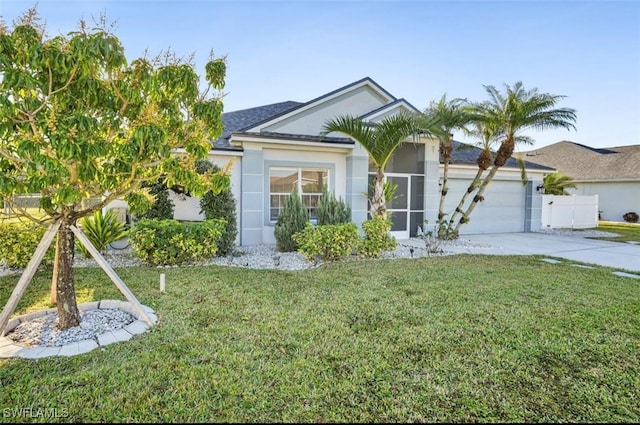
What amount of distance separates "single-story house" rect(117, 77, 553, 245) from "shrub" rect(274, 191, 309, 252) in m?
1.14

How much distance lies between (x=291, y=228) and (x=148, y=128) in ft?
23.5

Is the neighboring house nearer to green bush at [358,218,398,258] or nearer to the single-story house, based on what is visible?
the single-story house

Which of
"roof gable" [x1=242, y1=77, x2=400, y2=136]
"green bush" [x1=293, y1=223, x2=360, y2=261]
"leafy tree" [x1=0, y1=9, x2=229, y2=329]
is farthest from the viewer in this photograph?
"roof gable" [x1=242, y1=77, x2=400, y2=136]

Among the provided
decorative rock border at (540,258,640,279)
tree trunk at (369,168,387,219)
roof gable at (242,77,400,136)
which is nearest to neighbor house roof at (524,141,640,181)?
roof gable at (242,77,400,136)

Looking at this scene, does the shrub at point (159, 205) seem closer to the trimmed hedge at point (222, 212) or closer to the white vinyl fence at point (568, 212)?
the trimmed hedge at point (222, 212)

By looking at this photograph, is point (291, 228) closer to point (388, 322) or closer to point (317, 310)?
point (317, 310)

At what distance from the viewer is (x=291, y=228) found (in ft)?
35.4

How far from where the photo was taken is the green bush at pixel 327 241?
30.6 feet

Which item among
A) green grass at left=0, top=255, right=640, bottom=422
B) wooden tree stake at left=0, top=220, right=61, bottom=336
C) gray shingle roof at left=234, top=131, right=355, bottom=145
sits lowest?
green grass at left=0, top=255, right=640, bottom=422

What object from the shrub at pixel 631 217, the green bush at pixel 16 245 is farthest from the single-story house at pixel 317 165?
the shrub at pixel 631 217

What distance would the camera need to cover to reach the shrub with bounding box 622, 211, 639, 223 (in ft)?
80.7

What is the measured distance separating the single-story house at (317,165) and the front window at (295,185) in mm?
36

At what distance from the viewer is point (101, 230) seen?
30.1 ft

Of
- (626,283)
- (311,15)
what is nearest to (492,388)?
(626,283)
